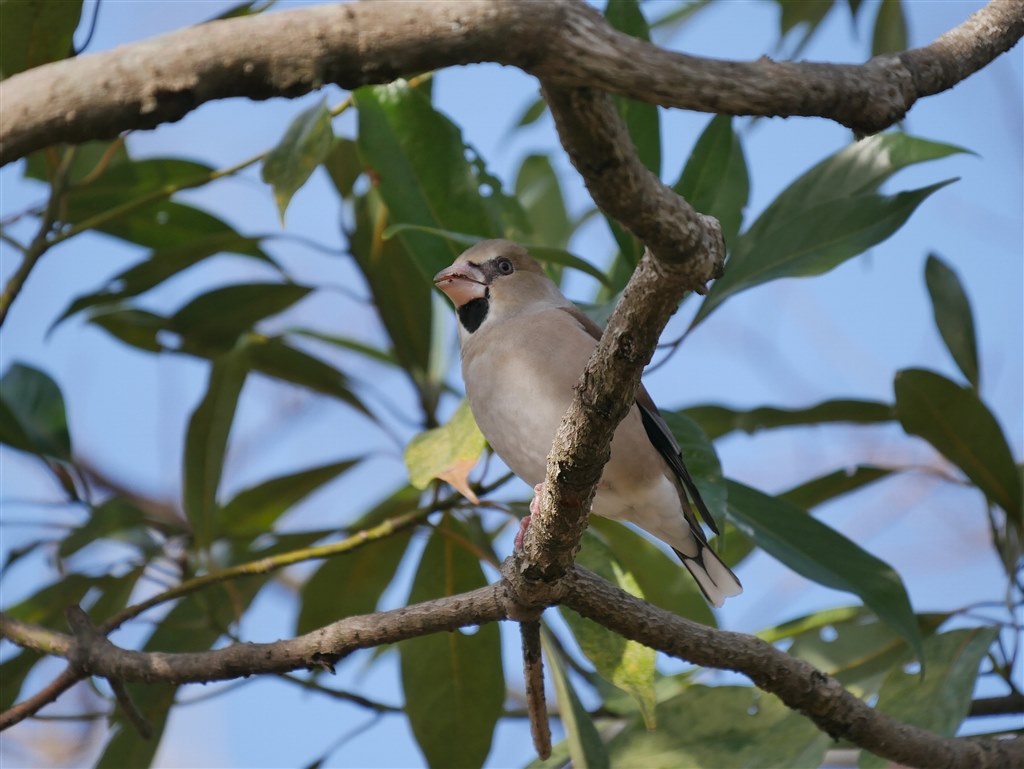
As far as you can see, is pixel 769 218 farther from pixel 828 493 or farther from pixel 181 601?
pixel 181 601

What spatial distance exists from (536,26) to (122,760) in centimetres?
321

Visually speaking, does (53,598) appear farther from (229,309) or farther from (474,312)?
(474,312)

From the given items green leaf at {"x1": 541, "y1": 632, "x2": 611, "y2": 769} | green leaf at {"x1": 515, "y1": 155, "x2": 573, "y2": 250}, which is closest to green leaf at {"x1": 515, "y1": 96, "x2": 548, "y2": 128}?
green leaf at {"x1": 515, "y1": 155, "x2": 573, "y2": 250}

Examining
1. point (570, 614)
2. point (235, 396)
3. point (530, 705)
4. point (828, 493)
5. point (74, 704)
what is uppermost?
point (74, 704)

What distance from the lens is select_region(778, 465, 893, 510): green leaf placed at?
425 centimetres

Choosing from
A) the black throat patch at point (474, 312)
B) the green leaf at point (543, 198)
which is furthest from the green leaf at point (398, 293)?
the green leaf at point (543, 198)

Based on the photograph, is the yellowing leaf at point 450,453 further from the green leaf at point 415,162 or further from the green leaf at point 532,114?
the green leaf at point 532,114

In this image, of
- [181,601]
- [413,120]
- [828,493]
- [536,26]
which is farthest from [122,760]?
[536,26]

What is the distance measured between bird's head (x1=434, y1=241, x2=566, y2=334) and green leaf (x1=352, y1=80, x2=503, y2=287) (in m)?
0.12

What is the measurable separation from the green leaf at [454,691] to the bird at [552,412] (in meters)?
0.57

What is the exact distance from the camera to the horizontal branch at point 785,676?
2598mm

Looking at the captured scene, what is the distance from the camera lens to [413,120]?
381 cm

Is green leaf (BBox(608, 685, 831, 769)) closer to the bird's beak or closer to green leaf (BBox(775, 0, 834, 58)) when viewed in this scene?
the bird's beak

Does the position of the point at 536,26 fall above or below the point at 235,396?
below
